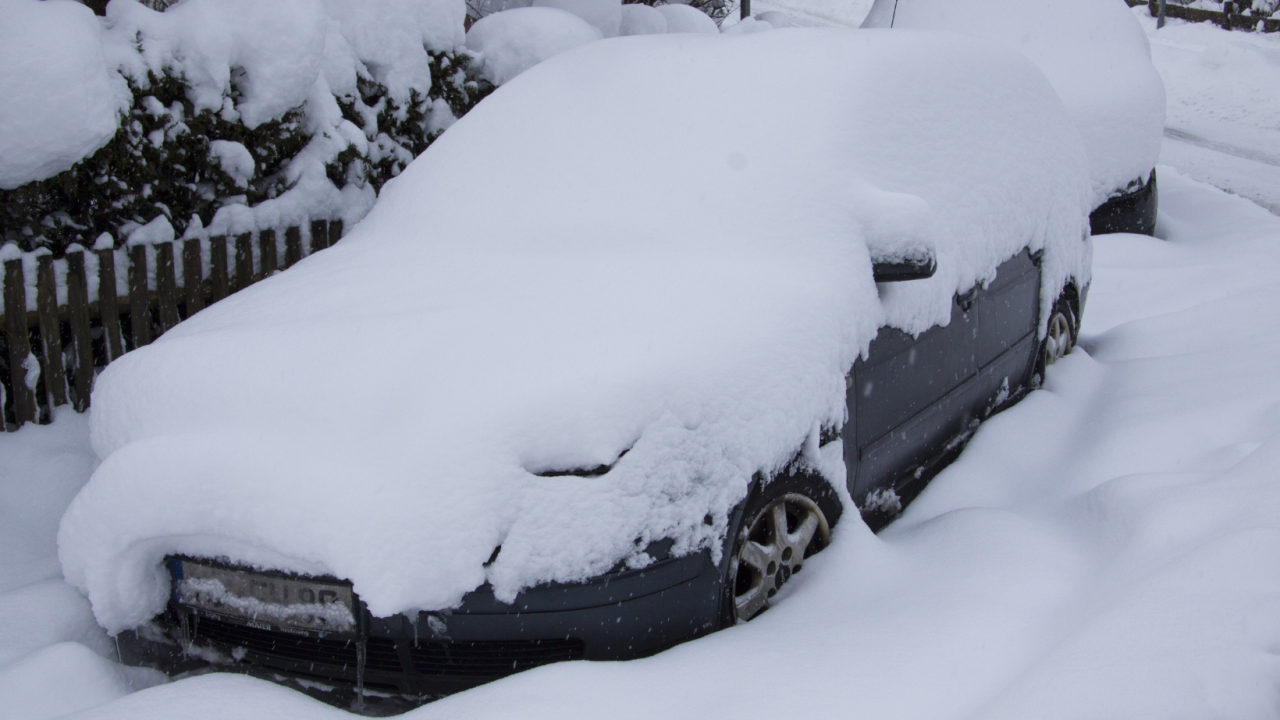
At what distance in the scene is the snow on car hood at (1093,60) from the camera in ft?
21.5

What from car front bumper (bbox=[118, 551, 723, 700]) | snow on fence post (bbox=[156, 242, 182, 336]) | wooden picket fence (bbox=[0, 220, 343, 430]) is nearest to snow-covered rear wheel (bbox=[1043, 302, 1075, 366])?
car front bumper (bbox=[118, 551, 723, 700])

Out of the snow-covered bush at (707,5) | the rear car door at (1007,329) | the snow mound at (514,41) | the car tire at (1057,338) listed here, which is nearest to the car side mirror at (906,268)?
the rear car door at (1007,329)

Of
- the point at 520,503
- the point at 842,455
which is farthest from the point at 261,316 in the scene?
the point at 842,455

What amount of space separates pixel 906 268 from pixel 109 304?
3439mm

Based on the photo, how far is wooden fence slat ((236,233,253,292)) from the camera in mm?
4695

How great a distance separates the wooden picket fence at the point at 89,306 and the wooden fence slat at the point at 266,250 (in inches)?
3.1

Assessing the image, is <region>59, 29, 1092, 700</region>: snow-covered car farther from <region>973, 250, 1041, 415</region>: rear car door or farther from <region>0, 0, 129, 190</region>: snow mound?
<region>0, 0, 129, 190</region>: snow mound

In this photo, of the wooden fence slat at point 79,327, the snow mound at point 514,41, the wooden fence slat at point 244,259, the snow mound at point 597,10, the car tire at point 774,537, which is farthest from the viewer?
the snow mound at point 597,10

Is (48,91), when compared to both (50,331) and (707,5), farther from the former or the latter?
(707,5)

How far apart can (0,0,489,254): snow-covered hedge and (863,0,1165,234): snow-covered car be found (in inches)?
158

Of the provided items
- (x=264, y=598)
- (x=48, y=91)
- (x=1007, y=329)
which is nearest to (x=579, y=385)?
(x=264, y=598)

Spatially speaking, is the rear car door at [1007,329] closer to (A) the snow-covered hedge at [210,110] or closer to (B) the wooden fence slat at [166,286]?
(A) the snow-covered hedge at [210,110]

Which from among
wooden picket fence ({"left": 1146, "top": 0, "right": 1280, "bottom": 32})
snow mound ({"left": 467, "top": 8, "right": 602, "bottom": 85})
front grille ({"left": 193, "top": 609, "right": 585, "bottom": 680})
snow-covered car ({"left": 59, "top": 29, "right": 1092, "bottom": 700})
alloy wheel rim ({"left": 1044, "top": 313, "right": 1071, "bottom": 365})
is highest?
snow mound ({"left": 467, "top": 8, "right": 602, "bottom": 85})

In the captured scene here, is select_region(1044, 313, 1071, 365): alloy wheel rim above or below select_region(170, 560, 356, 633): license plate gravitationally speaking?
below
